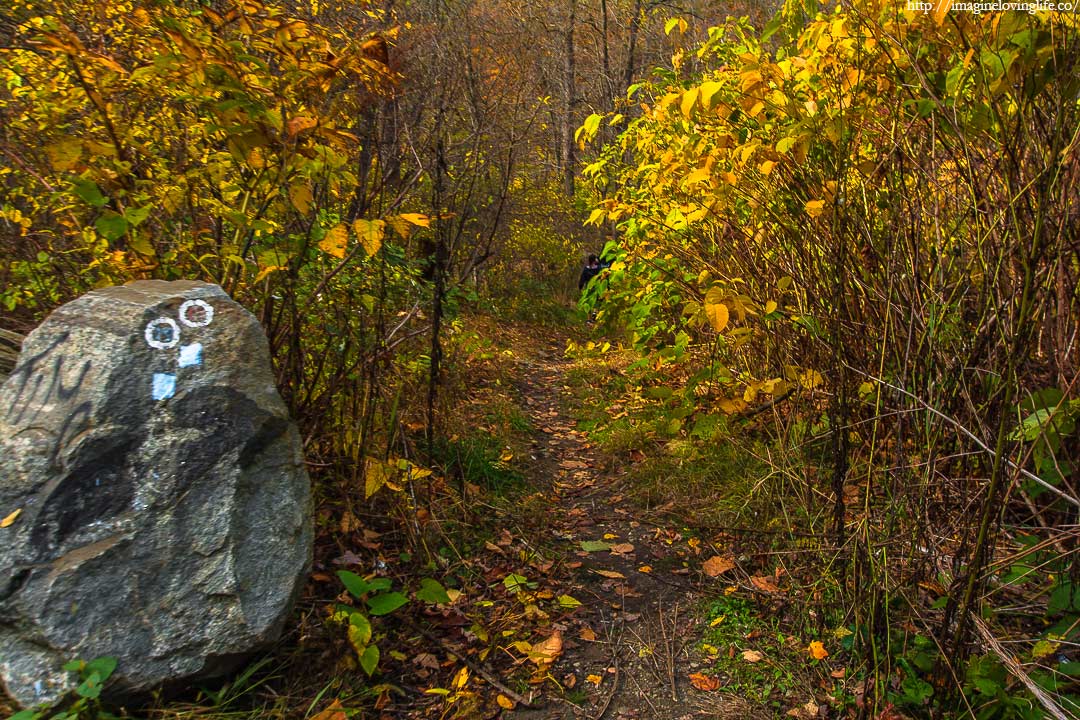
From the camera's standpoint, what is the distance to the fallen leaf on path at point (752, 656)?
271 centimetres

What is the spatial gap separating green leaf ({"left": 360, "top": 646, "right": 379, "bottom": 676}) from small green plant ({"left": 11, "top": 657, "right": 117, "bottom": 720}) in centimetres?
80

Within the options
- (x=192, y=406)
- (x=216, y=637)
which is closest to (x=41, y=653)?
(x=216, y=637)

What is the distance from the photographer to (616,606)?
3242 mm

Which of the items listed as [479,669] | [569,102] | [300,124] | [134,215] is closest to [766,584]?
[479,669]

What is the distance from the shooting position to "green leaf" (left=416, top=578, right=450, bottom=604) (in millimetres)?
2898

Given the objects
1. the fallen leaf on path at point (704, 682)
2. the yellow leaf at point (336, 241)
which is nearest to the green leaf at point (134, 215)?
the yellow leaf at point (336, 241)

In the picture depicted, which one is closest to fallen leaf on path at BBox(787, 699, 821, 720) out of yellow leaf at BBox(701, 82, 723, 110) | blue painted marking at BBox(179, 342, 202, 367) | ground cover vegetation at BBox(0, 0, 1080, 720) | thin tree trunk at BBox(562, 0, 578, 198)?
ground cover vegetation at BBox(0, 0, 1080, 720)

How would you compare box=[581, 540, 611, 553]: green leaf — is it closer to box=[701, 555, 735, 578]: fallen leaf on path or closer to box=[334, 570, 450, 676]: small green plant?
box=[701, 555, 735, 578]: fallen leaf on path

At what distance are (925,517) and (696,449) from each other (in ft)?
6.98

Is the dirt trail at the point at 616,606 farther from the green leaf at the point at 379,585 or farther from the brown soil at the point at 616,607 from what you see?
the green leaf at the point at 379,585

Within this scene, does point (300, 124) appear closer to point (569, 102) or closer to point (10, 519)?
point (10, 519)

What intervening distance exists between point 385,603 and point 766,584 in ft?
5.66

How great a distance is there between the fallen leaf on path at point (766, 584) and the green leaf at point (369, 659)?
172 cm

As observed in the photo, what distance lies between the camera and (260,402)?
2445 millimetres
